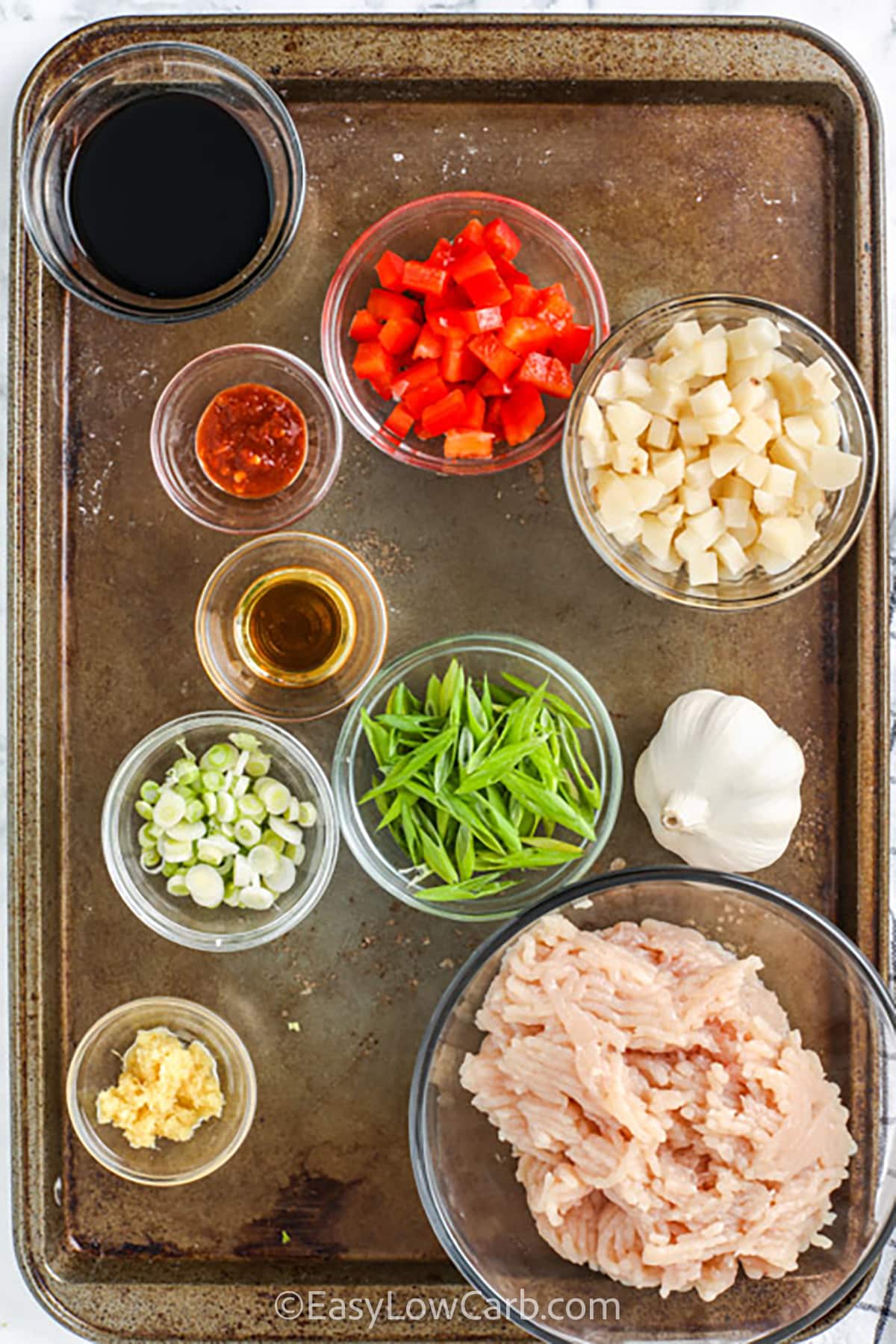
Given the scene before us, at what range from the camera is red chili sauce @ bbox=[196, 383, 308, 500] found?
205 cm

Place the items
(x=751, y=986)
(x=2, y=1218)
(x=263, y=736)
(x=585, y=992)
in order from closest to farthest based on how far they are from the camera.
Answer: (x=585, y=992)
(x=751, y=986)
(x=263, y=736)
(x=2, y=1218)

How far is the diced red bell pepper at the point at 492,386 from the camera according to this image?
1.96 meters

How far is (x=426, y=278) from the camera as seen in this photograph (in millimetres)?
1936

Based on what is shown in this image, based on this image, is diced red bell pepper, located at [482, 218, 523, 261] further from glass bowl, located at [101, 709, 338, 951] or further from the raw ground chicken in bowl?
the raw ground chicken in bowl

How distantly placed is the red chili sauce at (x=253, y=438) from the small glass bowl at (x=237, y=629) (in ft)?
0.37

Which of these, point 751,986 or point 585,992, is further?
point 751,986

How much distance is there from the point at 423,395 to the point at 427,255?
0.87 ft

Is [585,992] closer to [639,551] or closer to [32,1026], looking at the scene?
[639,551]

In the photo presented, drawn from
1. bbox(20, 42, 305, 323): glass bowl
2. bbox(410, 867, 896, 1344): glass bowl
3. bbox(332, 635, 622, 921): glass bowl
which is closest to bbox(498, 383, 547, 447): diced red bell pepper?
bbox(332, 635, 622, 921): glass bowl

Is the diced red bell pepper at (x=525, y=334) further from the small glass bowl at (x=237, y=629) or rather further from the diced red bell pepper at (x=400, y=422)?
the small glass bowl at (x=237, y=629)

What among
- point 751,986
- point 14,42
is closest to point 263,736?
point 751,986

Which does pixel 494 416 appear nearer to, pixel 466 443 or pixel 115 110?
pixel 466 443

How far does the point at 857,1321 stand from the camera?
2.14 metres

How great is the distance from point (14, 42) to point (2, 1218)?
2.18 meters
